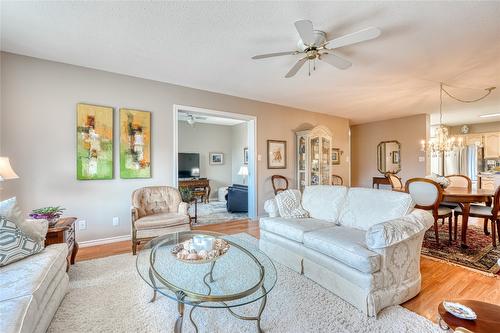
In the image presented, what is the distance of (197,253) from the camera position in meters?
1.77

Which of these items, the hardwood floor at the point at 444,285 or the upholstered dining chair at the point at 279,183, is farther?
the upholstered dining chair at the point at 279,183

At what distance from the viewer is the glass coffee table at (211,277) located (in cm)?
135

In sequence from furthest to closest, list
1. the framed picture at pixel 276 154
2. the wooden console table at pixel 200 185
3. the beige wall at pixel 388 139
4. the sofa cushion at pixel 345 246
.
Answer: the wooden console table at pixel 200 185
the beige wall at pixel 388 139
the framed picture at pixel 276 154
the sofa cushion at pixel 345 246

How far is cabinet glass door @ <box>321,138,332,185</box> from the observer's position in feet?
18.5

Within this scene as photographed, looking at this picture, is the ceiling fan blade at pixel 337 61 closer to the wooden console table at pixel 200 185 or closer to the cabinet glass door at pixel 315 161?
the cabinet glass door at pixel 315 161

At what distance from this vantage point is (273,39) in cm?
255

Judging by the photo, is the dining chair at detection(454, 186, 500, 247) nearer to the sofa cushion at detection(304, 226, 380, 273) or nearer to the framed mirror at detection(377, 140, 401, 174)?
the sofa cushion at detection(304, 226, 380, 273)

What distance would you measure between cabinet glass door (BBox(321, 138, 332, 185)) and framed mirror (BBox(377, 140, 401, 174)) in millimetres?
2399

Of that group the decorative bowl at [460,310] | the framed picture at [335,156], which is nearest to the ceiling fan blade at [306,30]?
the decorative bowl at [460,310]

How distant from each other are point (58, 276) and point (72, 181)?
5.91ft

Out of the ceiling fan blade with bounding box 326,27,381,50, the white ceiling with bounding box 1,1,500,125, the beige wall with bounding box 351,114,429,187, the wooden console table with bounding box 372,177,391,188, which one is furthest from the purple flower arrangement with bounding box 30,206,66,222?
the beige wall with bounding box 351,114,429,187

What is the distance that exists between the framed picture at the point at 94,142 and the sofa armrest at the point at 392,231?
3.44 metres

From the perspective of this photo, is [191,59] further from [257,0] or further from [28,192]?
[28,192]

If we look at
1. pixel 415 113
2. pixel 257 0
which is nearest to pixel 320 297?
pixel 257 0
